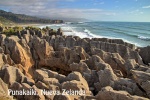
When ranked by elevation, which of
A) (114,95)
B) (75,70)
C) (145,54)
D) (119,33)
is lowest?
(119,33)

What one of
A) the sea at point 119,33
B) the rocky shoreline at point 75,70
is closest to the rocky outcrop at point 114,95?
the rocky shoreline at point 75,70

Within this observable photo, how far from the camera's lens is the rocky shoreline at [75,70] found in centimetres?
1122

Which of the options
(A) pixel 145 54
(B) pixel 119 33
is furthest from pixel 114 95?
(B) pixel 119 33

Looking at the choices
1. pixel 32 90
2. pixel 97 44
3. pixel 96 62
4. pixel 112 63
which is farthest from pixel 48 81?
pixel 97 44

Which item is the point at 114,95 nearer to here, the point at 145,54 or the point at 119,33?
the point at 145,54

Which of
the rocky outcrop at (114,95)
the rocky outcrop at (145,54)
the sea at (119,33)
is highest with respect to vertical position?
the rocky outcrop at (145,54)

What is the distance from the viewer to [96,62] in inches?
596

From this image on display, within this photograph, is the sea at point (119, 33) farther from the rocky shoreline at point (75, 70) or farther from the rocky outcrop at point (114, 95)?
the rocky outcrop at point (114, 95)

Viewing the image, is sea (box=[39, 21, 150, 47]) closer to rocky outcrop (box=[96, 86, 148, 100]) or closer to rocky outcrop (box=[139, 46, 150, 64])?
rocky outcrop (box=[139, 46, 150, 64])

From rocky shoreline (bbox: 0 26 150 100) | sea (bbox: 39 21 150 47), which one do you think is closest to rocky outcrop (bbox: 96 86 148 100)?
rocky shoreline (bbox: 0 26 150 100)

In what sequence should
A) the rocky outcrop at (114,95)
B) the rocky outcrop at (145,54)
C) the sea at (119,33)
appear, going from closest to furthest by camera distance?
the rocky outcrop at (114,95) < the rocky outcrop at (145,54) < the sea at (119,33)

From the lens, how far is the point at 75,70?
51.8 feet

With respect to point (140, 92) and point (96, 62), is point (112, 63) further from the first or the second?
point (140, 92)

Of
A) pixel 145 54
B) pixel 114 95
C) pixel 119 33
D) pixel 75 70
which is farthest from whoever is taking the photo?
pixel 119 33
